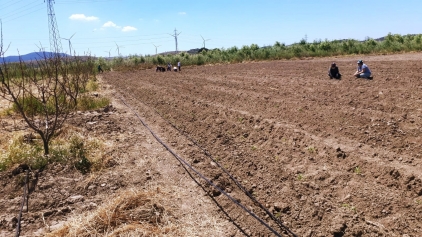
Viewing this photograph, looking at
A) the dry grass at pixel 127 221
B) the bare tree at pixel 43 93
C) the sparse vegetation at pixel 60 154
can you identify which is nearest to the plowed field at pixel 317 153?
the dry grass at pixel 127 221

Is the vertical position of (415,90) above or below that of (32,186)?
above

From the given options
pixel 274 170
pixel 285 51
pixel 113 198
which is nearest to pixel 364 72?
pixel 274 170

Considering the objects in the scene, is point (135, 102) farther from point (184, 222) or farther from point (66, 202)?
point (184, 222)

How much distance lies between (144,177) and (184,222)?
1.59 meters

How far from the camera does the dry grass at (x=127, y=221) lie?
3.48 m

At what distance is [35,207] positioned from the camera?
4.34 m

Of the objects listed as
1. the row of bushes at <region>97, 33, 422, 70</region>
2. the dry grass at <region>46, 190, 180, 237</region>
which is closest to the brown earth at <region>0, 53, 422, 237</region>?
the dry grass at <region>46, 190, 180, 237</region>

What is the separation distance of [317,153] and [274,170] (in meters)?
0.94

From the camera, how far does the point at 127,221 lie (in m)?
3.67

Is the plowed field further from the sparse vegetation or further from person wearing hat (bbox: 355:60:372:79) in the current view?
person wearing hat (bbox: 355:60:372:79)

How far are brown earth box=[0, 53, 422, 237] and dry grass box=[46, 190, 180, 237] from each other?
0.16 m

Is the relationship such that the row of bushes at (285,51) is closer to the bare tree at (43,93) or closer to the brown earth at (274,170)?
the brown earth at (274,170)

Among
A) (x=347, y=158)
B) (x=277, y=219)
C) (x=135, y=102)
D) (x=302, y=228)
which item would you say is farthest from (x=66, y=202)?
(x=135, y=102)

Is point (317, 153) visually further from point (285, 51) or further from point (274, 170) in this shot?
point (285, 51)
